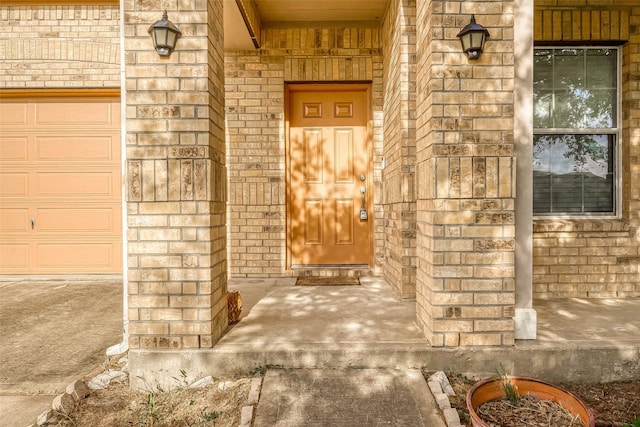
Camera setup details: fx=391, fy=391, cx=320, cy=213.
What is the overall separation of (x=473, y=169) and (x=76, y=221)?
5.09m

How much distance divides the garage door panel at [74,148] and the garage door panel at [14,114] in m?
0.30

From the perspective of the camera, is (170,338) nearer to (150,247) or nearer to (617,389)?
(150,247)

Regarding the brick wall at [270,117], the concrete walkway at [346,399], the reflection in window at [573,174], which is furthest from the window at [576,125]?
the concrete walkway at [346,399]

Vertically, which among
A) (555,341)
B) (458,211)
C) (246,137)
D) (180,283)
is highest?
(246,137)

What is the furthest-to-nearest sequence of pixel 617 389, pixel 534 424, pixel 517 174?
pixel 517 174
pixel 617 389
pixel 534 424

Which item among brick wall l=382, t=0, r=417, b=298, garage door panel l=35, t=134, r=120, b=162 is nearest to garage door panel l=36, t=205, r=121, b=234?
garage door panel l=35, t=134, r=120, b=162

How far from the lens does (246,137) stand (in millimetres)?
4848

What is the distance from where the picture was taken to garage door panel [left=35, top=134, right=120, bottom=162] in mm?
5262

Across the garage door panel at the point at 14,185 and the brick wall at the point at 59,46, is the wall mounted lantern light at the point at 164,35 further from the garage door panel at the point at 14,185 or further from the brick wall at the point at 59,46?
the garage door panel at the point at 14,185

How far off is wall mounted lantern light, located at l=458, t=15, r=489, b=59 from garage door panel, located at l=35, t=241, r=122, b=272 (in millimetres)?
4793

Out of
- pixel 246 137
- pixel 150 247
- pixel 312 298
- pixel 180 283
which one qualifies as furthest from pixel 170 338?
pixel 246 137

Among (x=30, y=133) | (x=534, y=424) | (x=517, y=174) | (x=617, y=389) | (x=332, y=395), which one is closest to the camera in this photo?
(x=534, y=424)

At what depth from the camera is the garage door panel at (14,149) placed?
17.2 feet

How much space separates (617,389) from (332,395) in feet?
6.02
